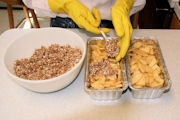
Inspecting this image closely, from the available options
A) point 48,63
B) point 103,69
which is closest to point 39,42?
point 48,63

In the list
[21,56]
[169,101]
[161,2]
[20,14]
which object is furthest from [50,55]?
[20,14]

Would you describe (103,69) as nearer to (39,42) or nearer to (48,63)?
(48,63)

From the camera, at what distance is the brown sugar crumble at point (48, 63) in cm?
76

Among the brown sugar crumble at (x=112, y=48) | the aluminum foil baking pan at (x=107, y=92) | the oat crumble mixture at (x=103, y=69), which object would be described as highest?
the brown sugar crumble at (x=112, y=48)

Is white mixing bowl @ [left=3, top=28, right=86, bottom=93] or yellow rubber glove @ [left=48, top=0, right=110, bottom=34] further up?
Result: yellow rubber glove @ [left=48, top=0, right=110, bottom=34]

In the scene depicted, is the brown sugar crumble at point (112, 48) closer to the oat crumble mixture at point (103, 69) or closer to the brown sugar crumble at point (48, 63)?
the oat crumble mixture at point (103, 69)

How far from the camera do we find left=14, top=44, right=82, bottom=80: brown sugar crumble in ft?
2.48

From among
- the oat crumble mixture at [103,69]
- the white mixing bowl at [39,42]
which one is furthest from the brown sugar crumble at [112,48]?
the white mixing bowl at [39,42]

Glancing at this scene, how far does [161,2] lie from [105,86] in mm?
1368

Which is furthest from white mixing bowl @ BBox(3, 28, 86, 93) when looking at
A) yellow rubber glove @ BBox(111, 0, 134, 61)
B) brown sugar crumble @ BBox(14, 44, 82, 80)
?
yellow rubber glove @ BBox(111, 0, 134, 61)

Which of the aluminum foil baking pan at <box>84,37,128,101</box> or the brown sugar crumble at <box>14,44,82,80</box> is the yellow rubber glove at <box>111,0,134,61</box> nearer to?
the aluminum foil baking pan at <box>84,37,128,101</box>

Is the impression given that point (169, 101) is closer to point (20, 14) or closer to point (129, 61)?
point (129, 61)

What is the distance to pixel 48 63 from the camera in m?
0.80

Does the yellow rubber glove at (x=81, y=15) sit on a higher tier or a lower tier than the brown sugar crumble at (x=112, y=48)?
higher
